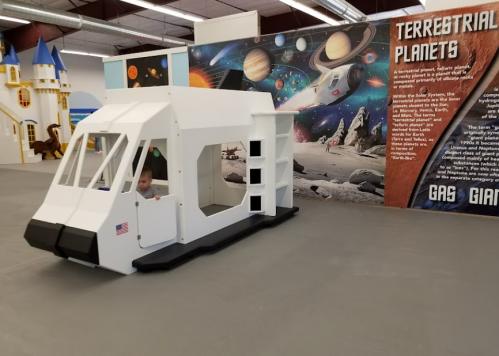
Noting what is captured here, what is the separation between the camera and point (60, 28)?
12.2 m

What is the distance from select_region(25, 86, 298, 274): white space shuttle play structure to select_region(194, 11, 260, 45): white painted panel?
2671 millimetres

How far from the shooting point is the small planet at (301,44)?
19.3 feet

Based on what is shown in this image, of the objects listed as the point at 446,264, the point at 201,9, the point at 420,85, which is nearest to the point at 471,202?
the point at 420,85

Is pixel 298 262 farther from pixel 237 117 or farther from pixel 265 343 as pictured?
pixel 237 117

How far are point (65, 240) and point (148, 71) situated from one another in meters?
5.41

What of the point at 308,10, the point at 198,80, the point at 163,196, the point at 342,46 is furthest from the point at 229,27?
the point at 163,196

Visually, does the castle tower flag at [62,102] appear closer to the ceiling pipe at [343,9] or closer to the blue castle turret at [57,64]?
the blue castle turret at [57,64]

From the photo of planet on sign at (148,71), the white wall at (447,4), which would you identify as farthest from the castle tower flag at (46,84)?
the white wall at (447,4)

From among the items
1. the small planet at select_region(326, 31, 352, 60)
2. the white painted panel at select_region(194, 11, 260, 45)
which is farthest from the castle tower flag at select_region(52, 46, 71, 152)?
the small planet at select_region(326, 31, 352, 60)

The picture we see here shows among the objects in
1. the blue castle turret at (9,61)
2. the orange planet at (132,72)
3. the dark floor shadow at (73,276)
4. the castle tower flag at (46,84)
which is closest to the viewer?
the dark floor shadow at (73,276)

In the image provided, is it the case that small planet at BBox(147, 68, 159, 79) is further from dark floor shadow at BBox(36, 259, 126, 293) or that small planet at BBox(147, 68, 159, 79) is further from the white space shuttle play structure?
dark floor shadow at BBox(36, 259, 126, 293)

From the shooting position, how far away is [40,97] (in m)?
12.5

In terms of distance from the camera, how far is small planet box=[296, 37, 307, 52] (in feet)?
19.3

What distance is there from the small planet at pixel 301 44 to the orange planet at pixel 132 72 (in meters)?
3.62
